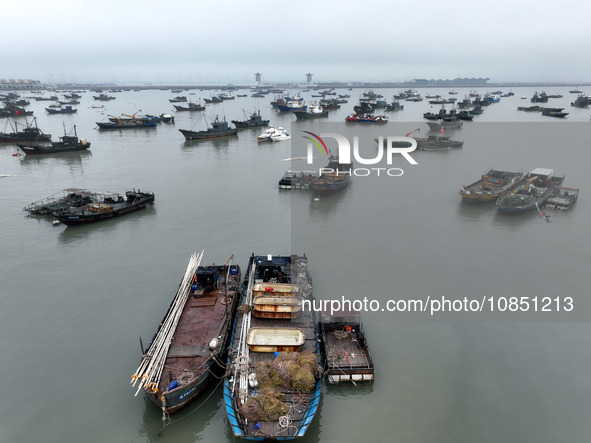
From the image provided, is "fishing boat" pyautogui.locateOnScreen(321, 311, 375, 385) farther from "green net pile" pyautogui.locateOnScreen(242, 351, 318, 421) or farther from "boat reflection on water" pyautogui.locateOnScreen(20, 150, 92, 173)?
"boat reflection on water" pyautogui.locateOnScreen(20, 150, 92, 173)

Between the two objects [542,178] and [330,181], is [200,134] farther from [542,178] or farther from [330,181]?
[542,178]

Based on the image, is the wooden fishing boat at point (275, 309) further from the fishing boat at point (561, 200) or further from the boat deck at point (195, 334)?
the fishing boat at point (561, 200)

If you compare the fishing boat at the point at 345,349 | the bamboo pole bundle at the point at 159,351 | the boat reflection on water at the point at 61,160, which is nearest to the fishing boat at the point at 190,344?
the bamboo pole bundle at the point at 159,351

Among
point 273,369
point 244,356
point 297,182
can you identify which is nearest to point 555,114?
point 297,182

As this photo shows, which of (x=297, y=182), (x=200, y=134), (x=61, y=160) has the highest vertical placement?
(x=200, y=134)

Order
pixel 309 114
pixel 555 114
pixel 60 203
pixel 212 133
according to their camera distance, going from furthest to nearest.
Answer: pixel 309 114
pixel 555 114
pixel 212 133
pixel 60 203

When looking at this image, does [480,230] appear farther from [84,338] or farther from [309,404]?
[84,338]

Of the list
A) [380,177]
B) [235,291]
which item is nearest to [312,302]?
[235,291]
